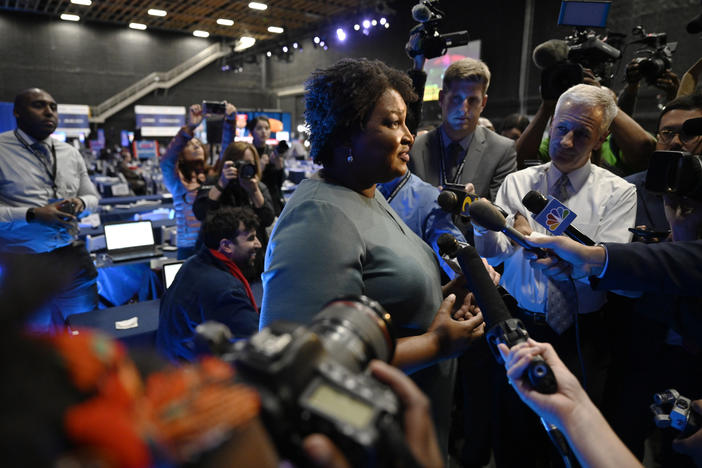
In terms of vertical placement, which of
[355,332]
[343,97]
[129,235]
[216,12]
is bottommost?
[129,235]

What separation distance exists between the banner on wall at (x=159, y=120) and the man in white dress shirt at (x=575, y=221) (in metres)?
16.4

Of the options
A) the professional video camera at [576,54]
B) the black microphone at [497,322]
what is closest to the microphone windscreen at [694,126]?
the black microphone at [497,322]

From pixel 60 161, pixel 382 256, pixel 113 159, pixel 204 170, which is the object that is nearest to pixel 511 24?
pixel 204 170

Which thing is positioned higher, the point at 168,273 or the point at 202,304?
the point at 202,304

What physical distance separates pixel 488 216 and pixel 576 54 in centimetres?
170

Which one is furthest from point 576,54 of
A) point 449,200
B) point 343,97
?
point 343,97

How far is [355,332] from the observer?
0.54 m

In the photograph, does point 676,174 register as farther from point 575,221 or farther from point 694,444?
point 694,444

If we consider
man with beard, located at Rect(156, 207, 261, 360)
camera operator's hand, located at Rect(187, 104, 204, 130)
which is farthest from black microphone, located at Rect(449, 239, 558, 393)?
camera operator's hand, located at Rect(187, 104, 204, 130)

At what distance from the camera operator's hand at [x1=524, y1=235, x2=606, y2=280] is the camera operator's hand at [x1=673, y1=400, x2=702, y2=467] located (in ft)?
1.38

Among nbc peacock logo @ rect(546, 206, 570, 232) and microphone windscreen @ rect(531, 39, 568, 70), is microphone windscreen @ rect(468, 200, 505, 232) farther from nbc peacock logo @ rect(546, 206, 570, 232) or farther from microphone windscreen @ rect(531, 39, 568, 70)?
microphone windscreen @ rect(531, 39, 568, 70)

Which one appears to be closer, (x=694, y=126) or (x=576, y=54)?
(x=694, y=126)

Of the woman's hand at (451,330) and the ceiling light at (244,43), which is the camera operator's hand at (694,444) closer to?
the woman's hand at (451,330)

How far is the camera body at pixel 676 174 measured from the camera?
3.68ft
